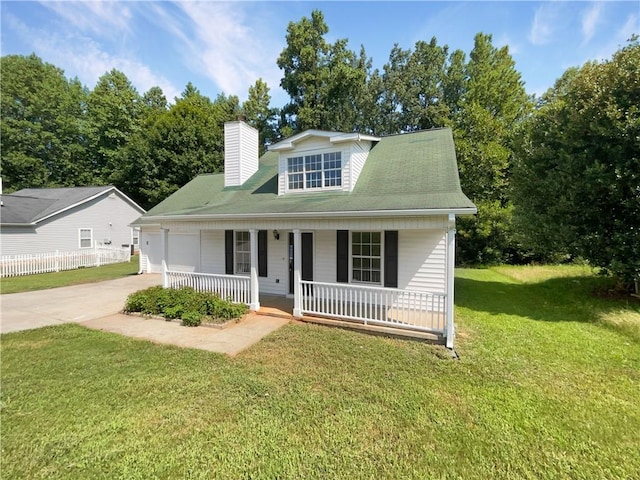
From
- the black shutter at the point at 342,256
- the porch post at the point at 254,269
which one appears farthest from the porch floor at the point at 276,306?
the black shutter at the point at 342,256

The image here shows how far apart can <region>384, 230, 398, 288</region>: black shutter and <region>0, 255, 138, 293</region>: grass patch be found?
1290 cm

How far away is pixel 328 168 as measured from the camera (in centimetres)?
932

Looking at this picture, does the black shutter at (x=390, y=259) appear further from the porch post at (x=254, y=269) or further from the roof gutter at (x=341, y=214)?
the porch post at (x=254, y=269)

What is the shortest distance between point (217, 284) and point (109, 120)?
3378 cm

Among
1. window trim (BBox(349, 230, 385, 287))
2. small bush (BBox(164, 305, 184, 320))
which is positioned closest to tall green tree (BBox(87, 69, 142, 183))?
small bush (BBox(164, 305, 184, 320))

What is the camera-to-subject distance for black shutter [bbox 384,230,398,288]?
7.86 m

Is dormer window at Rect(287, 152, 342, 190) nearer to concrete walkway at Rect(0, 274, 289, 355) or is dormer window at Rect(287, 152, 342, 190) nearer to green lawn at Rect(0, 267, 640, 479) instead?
concrete walkway at Rect(0, 274, 289, 355)

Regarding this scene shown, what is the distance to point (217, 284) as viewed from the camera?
28.7ft

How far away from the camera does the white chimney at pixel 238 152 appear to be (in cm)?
1188

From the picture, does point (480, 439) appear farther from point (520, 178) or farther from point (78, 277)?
point (78, 277)

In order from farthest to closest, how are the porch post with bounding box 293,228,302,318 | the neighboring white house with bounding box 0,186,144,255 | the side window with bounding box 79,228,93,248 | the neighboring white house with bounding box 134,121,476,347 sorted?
the side window with bounding box 79,228,93,248 → the neighboring white house with bounding box 0,186,144,255 → the porch post with bounding box 293,228,302,318 → the neighboring white house with bounding box 134,121,476,347

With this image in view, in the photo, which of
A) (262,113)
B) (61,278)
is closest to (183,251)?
(61,278)

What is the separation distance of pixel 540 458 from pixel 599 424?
4.10 ft

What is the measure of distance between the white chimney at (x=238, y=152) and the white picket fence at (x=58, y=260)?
11.6 metres
